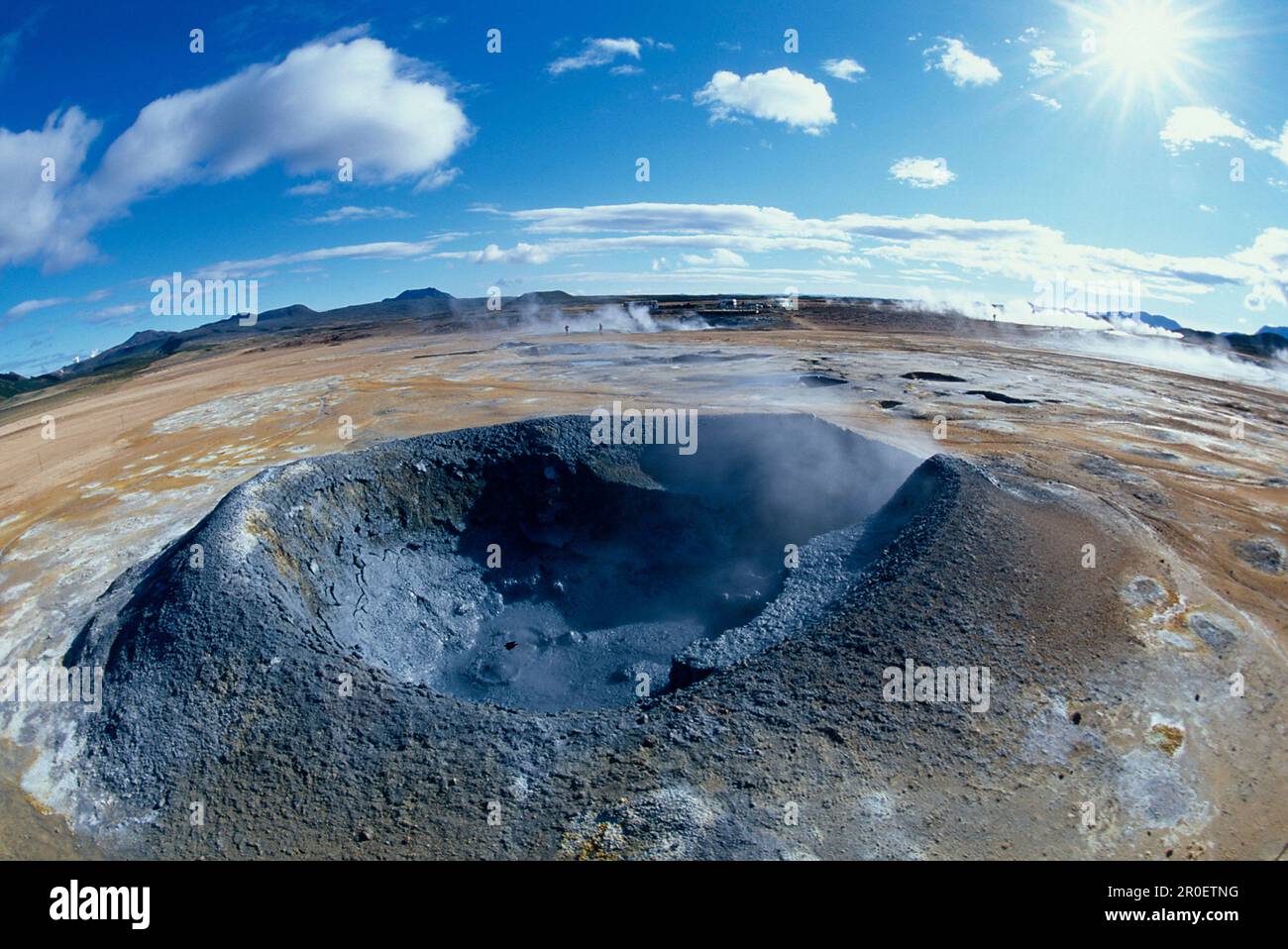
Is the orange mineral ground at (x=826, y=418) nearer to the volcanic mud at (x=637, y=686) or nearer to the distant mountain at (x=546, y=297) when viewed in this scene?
the volcanic mud at (x=637, y=686)

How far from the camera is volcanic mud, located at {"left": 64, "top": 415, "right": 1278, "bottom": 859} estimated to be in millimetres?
5820

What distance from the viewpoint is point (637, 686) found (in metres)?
9.93

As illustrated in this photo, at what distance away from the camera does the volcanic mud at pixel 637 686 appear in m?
5.82

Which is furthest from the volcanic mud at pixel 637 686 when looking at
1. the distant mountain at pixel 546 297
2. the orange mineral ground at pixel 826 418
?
the distant mountain at pixel 546 297

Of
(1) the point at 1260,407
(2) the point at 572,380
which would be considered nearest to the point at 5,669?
(2) the point at 572,380

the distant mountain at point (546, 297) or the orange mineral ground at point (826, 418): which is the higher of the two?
the distant mountain at point (546, 297)

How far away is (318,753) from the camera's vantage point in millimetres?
6496

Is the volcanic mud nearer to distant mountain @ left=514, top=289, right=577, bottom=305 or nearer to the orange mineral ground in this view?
the orange mineral ground

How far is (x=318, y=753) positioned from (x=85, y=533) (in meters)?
11.0

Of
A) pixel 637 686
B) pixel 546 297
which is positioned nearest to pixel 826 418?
pixel 637 686

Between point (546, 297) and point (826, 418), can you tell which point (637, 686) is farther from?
point (546, 297)

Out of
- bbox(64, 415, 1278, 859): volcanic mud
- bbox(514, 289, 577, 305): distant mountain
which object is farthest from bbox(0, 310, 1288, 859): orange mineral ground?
bbox(514, 289, 577, 305): distant mountain

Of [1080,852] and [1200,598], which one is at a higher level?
[1200,598]
